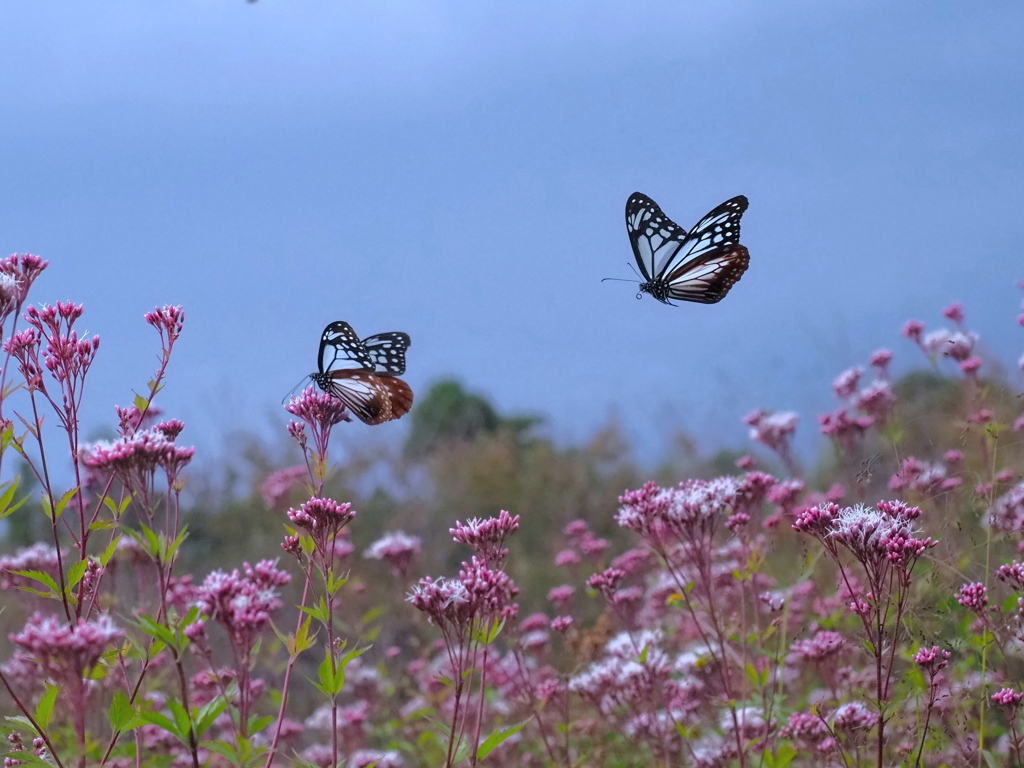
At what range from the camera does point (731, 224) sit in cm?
464

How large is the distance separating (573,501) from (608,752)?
30.4 feet

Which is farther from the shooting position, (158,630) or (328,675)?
(328,675)

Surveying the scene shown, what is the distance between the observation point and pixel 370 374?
451 cm

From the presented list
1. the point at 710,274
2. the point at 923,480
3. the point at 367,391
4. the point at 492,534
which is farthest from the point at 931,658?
the point at 367,391

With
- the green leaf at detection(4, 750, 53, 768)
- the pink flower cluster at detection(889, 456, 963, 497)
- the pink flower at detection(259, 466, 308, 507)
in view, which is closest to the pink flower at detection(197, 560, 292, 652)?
the green leaf at detection(4, 750, 53, 768)

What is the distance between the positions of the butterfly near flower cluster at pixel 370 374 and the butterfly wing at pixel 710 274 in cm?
151

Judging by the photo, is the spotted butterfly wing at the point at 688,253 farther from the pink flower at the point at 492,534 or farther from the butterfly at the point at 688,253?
the pink flower at the point at 492,534

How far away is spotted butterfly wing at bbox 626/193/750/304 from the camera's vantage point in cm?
465

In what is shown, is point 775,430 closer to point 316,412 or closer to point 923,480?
point 923,480

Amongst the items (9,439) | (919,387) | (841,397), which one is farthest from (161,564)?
(919,387)

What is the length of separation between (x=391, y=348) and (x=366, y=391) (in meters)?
0.35

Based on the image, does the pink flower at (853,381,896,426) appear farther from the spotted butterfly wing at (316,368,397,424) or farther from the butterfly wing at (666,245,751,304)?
the spotted butterfly wing at (316,368,397,424)

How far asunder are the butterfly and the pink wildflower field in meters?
1.04

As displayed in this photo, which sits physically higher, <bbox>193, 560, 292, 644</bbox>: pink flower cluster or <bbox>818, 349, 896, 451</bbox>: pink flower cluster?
<bbox>818, 349, 896, 451</bbox>: pink flower cluster
